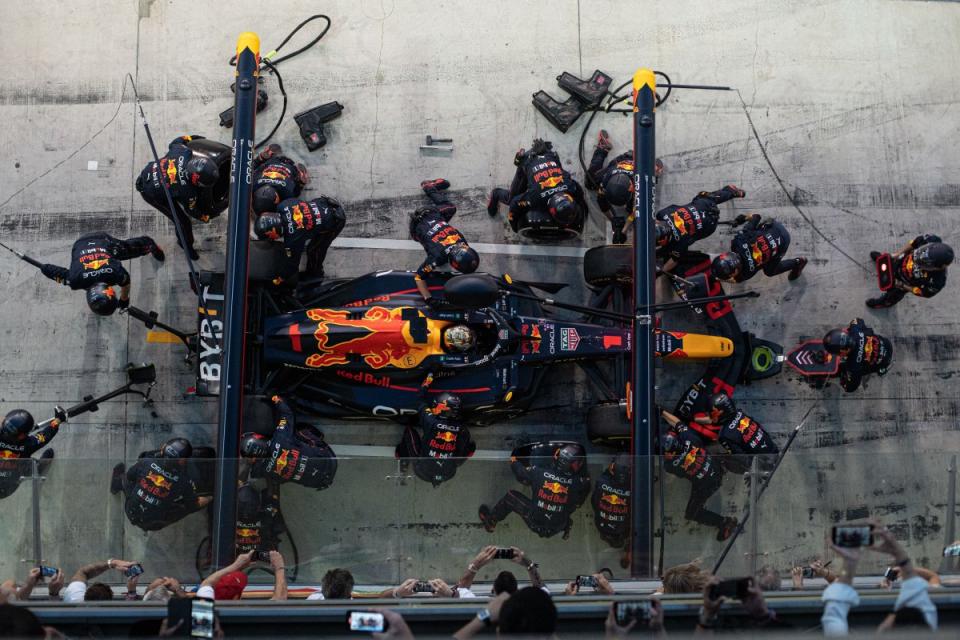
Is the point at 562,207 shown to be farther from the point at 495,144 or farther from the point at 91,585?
the point at 91,585

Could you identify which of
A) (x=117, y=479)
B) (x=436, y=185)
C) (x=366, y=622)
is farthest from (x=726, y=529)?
(x=117, y=479)

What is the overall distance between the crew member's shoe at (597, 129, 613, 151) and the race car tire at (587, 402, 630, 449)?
3.05m

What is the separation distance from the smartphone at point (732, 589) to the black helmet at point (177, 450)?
6000mm

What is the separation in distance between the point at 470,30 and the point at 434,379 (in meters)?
4.43

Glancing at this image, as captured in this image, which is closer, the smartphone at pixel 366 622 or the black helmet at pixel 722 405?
the smartphone at pixel 366 622

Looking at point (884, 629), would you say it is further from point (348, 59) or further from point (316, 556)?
point (348, 59)

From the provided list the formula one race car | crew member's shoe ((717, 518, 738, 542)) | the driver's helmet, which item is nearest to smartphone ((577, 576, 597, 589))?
crew member's shoe ((717, 518, 738, 542))

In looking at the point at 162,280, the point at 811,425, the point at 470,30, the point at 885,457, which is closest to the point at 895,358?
the point at 811,425

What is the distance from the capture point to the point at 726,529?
32.0 ft

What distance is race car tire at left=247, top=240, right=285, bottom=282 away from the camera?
37.8 feet

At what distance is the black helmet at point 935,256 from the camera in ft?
37.6

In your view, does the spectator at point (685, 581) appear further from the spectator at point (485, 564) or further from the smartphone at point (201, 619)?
the smartphone at point (201, 619)

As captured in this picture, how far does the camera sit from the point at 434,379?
11.8 metres

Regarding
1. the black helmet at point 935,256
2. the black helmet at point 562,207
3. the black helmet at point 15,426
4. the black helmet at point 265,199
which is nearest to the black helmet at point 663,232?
the black helmet at point 562,207
